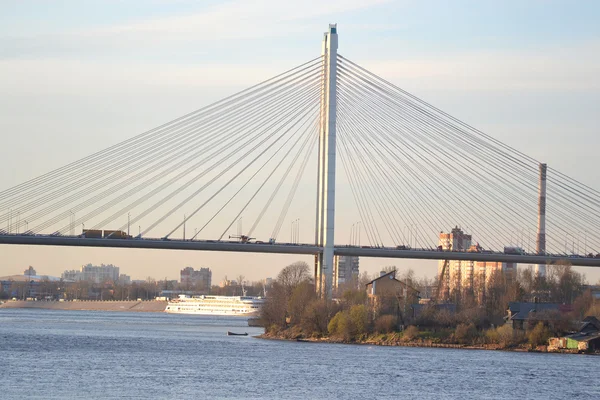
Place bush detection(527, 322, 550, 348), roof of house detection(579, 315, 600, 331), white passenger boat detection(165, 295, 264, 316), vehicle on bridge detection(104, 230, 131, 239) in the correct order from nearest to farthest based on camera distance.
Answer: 1. bush detection(527, 322, 550, 348)
2. roof of house detection(579, 315, 600, 331)
3. vehicle on bridge detection(104, 230, 131, 239)
4. white passenger boat detection(165, 295, 264, 316)

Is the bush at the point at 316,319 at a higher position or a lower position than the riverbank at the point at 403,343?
higher

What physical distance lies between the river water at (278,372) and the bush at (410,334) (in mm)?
2936

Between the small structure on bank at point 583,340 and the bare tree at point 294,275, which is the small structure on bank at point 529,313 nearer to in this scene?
the small structure on bank at point 583,340

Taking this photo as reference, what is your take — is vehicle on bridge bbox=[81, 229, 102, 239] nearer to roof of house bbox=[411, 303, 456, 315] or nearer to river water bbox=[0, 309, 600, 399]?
river water bbox=[0, 309, 600, 399]

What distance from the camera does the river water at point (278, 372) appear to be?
A: 3077 cm

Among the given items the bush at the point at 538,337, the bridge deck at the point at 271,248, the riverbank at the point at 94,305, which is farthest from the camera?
the riverbank at the point at 94,305

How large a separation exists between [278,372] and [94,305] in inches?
5001

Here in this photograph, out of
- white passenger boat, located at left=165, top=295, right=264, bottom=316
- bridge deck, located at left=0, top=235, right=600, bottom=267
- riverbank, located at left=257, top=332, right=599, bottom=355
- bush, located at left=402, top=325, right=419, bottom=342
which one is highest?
bridge deck, located at left=0, top=235, right=600, bottom=267

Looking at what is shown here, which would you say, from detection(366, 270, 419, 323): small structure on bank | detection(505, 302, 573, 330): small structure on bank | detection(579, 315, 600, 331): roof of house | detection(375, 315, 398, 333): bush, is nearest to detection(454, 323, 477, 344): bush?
detection(505, 302, 573, 330): small structure on bank

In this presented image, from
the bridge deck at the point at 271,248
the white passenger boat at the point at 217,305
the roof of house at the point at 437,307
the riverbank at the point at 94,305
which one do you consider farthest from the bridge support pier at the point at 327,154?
the riverbank at the point at 94,305

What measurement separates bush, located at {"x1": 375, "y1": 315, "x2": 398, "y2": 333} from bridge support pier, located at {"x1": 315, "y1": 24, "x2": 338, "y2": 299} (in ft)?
11.1

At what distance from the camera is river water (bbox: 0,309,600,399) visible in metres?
30.8

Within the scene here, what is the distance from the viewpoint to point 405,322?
56.3 metres

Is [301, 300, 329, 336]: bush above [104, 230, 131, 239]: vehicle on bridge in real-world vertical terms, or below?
A: below
